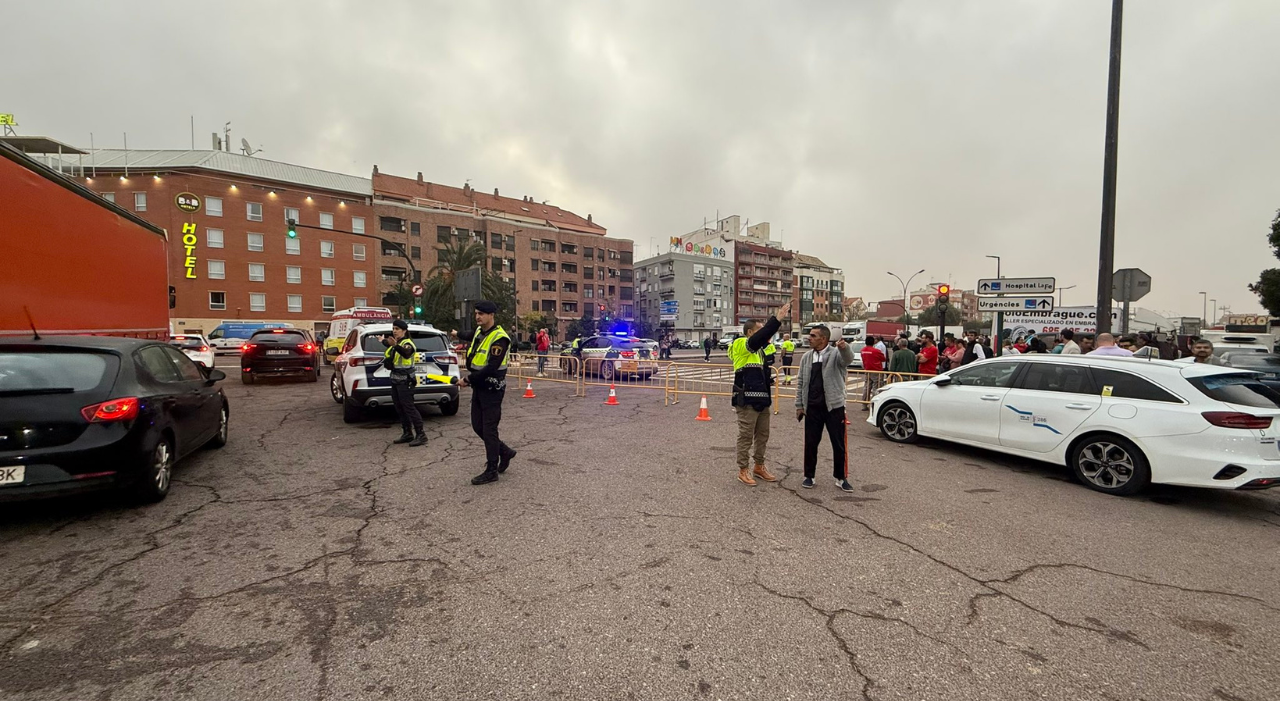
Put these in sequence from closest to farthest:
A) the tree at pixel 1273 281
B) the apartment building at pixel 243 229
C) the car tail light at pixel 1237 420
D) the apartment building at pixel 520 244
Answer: the car tail light at pixel 1237 420, the tree at pixel 1273 281, the apartment building at pixel 243 229, the apartment building at pixel 520 244

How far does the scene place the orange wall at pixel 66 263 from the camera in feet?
17.2

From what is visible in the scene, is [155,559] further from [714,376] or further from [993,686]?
[714,376]

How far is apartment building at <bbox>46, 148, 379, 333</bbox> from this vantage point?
44.9m

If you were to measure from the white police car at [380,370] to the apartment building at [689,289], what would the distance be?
6861 cm

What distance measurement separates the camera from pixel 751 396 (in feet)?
17.3

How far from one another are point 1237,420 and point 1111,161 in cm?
528

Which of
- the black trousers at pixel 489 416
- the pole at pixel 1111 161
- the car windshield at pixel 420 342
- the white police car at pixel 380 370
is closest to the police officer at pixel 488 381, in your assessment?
the black trousers at pixel 489 416

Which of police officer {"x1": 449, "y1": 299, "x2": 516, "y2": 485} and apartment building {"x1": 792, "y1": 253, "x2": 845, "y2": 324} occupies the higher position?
apartment building {"x1": 792, "y1": 253, "x2": 845, "y2": 324}

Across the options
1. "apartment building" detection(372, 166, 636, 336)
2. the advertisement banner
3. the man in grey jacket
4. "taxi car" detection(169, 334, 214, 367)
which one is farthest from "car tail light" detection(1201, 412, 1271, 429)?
"apartment building" detection(372, 166, 636, 336)

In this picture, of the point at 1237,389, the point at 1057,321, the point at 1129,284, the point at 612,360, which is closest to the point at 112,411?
the point at 1237,389

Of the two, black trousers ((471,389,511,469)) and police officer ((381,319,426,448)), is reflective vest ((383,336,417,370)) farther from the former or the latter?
black trousers ((471,389,511,469))

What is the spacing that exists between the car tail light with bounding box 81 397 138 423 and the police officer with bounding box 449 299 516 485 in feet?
8.58

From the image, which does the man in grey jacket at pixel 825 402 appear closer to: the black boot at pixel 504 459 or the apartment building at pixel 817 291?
the black boot at pixel 504 459

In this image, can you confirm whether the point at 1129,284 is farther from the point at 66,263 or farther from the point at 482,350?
the point at 66,263
